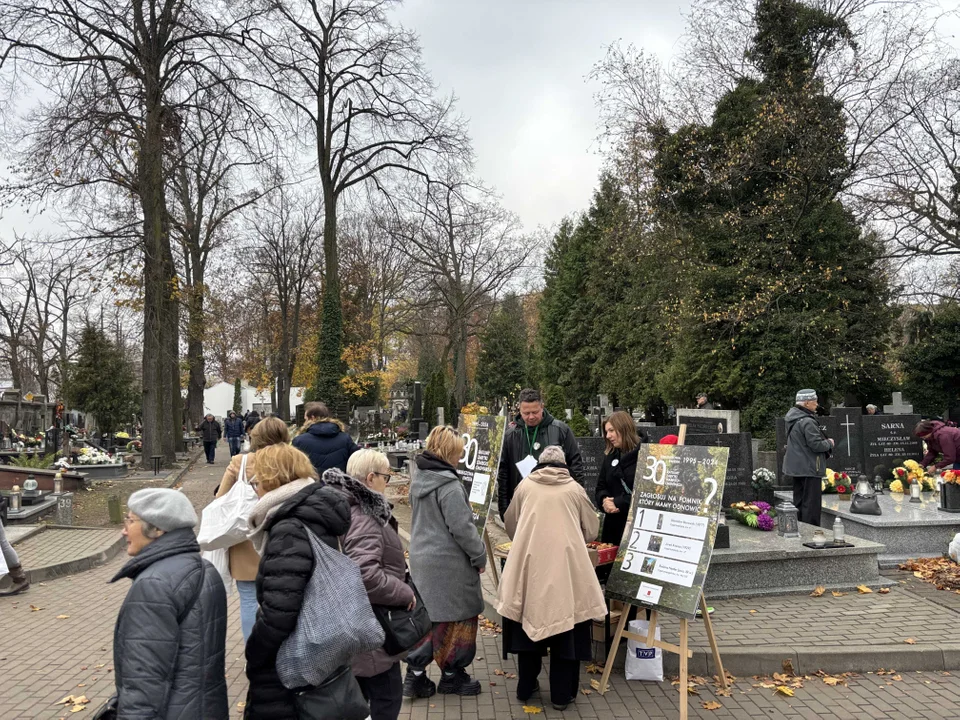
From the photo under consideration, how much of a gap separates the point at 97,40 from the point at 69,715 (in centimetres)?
2016

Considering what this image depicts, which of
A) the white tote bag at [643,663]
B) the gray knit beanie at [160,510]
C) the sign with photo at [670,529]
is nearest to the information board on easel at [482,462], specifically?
the sign with photo at [670,529]

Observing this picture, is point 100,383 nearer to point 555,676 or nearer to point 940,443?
point 940,443

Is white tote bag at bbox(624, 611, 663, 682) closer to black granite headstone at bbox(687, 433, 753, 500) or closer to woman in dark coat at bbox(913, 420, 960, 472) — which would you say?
black granite headstone at bbox(687, 433, 753, 500)

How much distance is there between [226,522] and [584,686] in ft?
9.06

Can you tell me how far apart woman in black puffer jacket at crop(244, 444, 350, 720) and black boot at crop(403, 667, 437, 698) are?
89.7 inches

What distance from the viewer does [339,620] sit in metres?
3.15

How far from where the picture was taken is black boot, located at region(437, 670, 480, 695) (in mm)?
5469

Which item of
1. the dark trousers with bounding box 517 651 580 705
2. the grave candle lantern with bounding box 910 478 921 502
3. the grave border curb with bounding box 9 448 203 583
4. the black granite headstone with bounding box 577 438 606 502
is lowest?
the grave border curb with bounding box 9 448 203 583

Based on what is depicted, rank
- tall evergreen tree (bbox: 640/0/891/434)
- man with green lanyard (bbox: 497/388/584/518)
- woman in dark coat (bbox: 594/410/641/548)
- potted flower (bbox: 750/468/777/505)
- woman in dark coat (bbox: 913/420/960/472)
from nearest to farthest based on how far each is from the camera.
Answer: woman in dark coat (bbox: 594/410/641/548), man with green lanyard (bbox: 497/388/584/518), potted flower (bbox: 750/468/777/505), woman in dark coat (bbox: 913/420/960/472), tall evergreen tree (bbox: 640/0/891/434)

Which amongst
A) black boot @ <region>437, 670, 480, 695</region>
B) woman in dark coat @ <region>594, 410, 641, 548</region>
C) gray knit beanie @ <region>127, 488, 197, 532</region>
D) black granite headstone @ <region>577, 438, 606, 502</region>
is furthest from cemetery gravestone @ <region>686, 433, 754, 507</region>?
gray knit beanie @ <region>127, 488, 197, 532</region>

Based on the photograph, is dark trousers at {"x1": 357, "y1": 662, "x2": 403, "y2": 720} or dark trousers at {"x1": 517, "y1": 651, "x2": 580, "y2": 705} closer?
dark trousers at {"x1": 357, "y1": 662, "x2": 403, "y2": 720}

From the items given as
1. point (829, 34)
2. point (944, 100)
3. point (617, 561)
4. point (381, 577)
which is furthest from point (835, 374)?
point (381, 577)

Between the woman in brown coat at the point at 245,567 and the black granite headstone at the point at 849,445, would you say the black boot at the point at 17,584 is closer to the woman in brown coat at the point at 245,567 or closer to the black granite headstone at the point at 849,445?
the woman in brown coat at the point at 245,567

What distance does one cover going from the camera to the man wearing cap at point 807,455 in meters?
9.22
